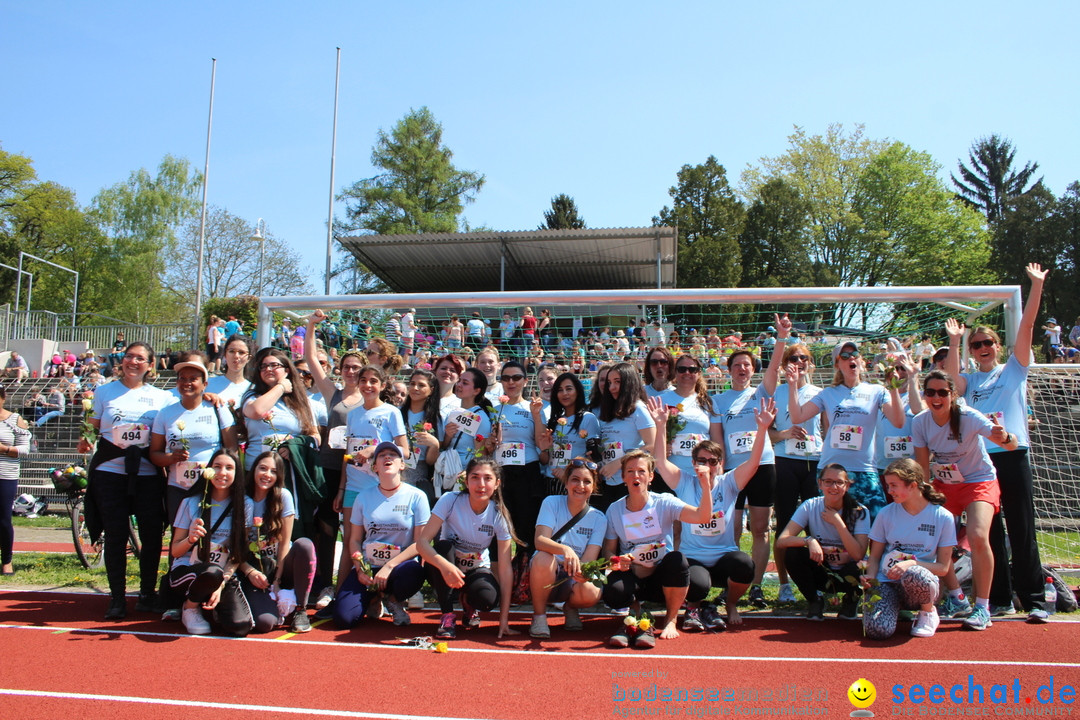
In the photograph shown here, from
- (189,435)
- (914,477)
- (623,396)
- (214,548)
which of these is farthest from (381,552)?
(914,477)

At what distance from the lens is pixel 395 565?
5098 mm

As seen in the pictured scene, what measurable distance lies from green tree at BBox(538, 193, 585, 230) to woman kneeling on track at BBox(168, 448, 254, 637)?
45096 mm

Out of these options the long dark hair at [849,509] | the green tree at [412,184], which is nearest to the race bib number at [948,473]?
the long dark hair at [849,509]

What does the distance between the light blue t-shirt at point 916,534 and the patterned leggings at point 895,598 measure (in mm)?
101

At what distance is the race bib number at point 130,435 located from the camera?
5391 millimetres

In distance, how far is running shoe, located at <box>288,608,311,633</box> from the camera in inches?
197

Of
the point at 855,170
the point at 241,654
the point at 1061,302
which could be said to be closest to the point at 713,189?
the point at 855,170

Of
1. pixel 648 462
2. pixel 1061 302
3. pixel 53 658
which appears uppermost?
pixel 1061 302

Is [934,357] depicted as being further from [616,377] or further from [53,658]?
[53,658]

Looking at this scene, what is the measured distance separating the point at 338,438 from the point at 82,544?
353 cm

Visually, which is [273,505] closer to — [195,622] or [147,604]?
[195,622]

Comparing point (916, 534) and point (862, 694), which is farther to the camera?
point (916, 534)

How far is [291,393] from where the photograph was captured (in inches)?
227

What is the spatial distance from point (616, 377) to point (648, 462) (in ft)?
2.77
